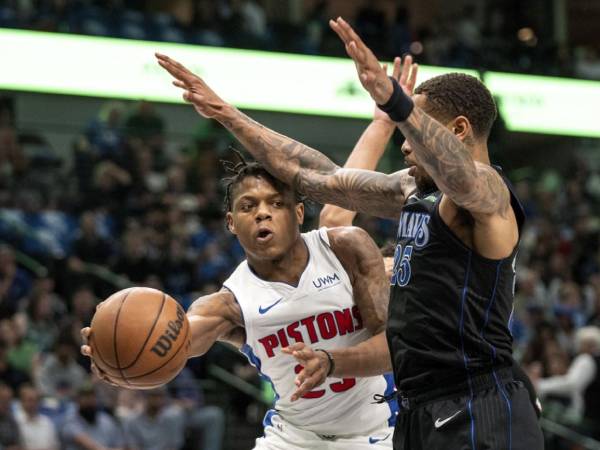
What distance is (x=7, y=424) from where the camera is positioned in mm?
9406

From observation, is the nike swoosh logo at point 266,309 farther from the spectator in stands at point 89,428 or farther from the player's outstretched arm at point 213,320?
the spectator in stands at point 89,428

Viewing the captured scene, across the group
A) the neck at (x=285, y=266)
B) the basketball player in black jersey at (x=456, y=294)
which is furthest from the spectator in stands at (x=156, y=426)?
the basketball player in black jersey at (x=456, y=294)

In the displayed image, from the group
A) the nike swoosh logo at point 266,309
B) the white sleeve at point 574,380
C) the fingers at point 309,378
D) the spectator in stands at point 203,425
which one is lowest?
the spectator in stands at point 203,425

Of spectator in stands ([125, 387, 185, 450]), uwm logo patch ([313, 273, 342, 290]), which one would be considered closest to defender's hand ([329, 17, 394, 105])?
uwm logo patch ([313, 273, 342, 290])

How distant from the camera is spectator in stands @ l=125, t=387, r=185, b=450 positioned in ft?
32.9

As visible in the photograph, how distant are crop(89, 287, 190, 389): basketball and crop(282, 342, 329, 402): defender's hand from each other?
1.75 feet

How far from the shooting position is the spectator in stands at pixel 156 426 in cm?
1004

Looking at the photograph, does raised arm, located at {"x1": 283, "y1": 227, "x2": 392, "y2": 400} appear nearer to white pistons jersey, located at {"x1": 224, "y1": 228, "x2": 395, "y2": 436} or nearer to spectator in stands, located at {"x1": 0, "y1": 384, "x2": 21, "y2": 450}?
white pistons jersey, located at {"x1": 224, "y1": 228, "x2": 395, "y2": 436}

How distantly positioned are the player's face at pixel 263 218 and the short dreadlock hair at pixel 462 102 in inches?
43.1

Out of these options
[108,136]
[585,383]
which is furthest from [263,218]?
[108,136]

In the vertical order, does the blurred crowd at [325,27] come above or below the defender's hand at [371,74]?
above

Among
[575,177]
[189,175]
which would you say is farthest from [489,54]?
[189,175]

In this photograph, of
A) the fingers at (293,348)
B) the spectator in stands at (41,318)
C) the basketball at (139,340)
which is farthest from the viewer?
the spectator in stands at (41,318)

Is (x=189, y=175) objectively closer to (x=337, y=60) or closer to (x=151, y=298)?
(x=337, y=60)
